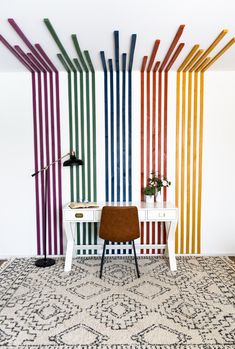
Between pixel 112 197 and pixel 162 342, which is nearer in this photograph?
pixel 162 342

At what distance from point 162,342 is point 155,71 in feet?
9.92

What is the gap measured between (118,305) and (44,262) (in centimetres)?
135

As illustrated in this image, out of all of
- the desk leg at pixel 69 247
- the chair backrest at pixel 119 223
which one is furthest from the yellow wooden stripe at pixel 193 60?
the desk leg at pixel 69 247

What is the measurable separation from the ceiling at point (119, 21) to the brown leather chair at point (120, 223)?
5.57 ft

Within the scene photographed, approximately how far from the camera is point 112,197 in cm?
381

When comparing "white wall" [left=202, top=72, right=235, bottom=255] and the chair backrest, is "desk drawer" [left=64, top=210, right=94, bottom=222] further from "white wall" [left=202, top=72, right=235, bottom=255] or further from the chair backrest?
"white wall" [left=202, top=72, right=235, bottom=255]

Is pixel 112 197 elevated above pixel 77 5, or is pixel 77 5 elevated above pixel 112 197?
pixel 77 5

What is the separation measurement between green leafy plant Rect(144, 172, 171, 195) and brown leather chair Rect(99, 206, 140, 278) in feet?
1.81

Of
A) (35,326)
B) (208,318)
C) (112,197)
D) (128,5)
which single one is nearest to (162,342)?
(208,318)

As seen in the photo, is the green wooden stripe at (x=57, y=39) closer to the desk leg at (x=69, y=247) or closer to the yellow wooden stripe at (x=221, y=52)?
the yellow wooden stripe at (x=221, y=52)

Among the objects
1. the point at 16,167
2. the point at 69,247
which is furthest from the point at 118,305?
the point at 16,167

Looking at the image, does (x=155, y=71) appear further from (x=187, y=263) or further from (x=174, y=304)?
(x=174, y=304)

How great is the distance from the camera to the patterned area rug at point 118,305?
7.02 feet

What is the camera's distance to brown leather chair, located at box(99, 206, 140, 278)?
3135 millimetres
